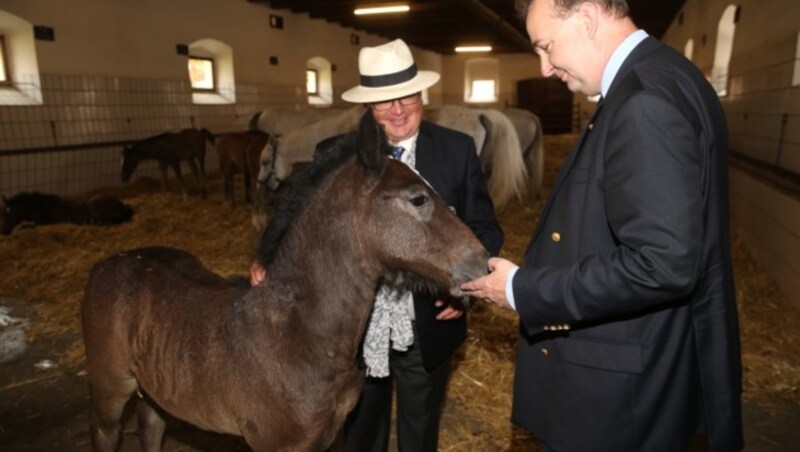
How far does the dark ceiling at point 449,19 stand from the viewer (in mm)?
13375

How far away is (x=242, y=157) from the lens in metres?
9.61

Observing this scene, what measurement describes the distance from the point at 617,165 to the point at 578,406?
2.27ft

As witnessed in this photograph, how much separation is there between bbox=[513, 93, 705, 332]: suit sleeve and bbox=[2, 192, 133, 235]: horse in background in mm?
7896

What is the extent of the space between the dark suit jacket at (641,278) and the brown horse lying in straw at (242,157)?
8.42 meters

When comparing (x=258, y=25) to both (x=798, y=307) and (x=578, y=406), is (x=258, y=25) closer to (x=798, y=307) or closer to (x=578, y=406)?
(x=798, y=307)

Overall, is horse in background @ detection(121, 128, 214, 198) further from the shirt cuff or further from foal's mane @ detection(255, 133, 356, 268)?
the shirt cuff

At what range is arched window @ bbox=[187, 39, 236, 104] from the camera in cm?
1241

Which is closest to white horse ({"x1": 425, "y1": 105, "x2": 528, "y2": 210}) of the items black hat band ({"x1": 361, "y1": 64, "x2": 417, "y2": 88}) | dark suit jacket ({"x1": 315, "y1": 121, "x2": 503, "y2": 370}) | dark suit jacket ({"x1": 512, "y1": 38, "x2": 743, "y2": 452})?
dark suit jacket ({"x1": 315, "y1": 121, "x2": 503, "y2": 370})

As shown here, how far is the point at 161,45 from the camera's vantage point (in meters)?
11.0

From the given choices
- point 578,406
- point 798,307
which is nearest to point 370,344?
point 578,406

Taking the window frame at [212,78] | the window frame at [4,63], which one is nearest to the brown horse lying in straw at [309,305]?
the window frame at [4,63]

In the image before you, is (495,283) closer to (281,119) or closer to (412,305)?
(412,305)

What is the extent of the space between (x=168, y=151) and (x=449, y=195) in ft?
30.1

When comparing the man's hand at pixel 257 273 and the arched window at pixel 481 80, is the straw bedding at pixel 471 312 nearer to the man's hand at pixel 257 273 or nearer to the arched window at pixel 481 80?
the man's hand at pixel 257 273
